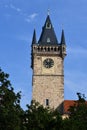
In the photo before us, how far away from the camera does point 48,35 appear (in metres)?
102

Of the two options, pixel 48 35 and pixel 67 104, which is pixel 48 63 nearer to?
pixel 48 35

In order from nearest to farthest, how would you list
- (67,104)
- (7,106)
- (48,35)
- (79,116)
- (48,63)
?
(7,106) → (79,116) → (67,104) → (48,63) → (48,35)

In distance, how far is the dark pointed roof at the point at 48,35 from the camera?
328ft

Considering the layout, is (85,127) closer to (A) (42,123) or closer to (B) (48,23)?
(A) (42,123)

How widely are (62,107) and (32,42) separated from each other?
13.2 m

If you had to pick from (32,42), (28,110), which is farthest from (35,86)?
(28,110)

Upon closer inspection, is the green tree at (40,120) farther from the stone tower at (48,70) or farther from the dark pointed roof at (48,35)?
the dark pointed roof at (48,35)

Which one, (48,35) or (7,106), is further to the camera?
(48,35)

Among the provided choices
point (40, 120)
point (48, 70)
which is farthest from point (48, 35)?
point (40, 120)

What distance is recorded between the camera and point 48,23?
103m

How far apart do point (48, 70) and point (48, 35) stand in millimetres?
7348

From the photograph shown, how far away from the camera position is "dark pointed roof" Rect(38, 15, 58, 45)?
3942 inches

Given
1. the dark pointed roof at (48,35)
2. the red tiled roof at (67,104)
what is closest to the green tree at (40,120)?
the red tiled roof at (67,104)

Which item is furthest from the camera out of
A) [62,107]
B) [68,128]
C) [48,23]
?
[48,23]
